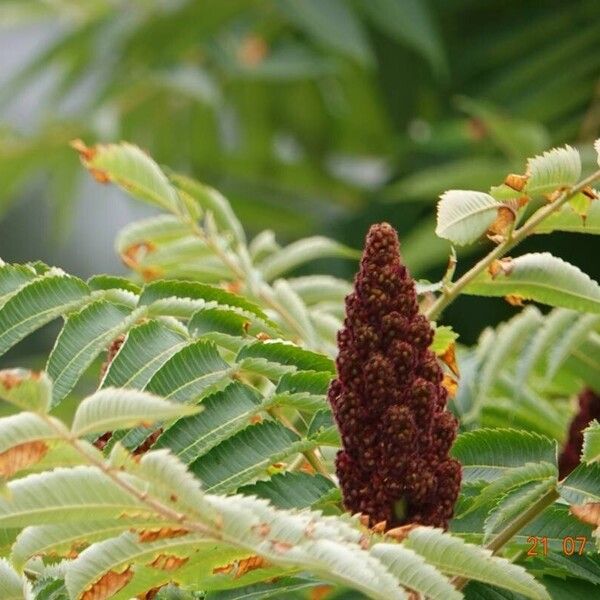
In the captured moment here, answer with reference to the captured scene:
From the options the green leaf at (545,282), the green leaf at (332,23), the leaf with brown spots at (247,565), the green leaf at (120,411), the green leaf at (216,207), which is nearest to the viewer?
the green leaf at (120,411)

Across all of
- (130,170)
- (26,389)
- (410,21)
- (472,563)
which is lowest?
(472,563)

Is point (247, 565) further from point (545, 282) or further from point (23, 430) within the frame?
point (545, 282)

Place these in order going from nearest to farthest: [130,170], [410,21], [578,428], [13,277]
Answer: [13,277] < [130,170] < [578,428] < [410,21]

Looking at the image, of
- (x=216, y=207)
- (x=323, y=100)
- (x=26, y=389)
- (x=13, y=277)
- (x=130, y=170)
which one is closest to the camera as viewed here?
(x=26, y=389)

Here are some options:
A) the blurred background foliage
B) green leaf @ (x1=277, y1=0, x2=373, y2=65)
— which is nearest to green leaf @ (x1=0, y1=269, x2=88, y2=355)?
the blurred background foliage

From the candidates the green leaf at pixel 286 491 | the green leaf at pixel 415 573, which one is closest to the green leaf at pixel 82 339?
the green leaf at pixel 286 491

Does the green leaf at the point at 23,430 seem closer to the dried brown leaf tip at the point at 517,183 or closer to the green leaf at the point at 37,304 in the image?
the green leaf at the point at 37,304

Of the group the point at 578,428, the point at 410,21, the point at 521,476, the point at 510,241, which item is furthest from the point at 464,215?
the point at 410,21
